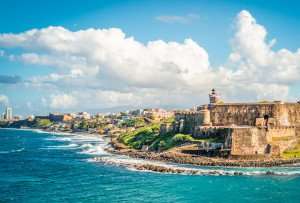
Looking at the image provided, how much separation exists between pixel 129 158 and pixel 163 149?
9641 millimetres

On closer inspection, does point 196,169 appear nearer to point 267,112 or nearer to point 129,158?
point 129,158

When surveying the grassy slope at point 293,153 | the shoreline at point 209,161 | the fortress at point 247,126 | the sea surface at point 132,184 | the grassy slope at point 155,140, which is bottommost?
the sea surface at point 132,184

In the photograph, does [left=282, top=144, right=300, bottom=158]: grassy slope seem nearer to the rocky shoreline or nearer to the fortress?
the fortress

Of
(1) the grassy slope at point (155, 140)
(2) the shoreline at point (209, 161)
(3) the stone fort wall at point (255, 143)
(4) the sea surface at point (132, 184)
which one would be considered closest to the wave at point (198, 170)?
(4) the sea surface at point (132, 184)

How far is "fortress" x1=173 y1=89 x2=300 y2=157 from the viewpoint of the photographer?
287ft

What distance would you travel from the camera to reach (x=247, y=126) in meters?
99.7

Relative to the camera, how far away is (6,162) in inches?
3647

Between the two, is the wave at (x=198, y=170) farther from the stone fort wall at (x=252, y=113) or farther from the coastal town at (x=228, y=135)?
the stone fort wall at (x=252, y=113)

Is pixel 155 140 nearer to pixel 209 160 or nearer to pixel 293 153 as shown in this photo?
pixel 209 160

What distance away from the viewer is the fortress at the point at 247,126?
87438mm

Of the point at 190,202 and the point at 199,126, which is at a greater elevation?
the point at 199,126

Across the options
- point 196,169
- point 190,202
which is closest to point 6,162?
point 196,169

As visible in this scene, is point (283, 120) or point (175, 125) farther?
point (175, 125)

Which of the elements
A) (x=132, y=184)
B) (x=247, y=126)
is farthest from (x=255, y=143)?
(x=132, y=184)
